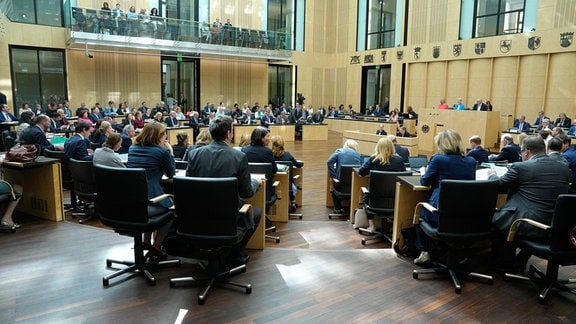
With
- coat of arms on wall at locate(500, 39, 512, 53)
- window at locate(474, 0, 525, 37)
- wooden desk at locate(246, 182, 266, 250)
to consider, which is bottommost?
wooden desk at locate(246, 182, 266, 250)

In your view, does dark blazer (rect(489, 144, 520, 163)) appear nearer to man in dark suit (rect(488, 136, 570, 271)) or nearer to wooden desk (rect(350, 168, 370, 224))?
wooden desk (rect(350, 168, 370, 224))

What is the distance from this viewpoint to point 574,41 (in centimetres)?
1330

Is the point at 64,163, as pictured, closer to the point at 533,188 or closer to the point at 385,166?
the point at 385,166

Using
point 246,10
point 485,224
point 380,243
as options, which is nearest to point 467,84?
point 246,10

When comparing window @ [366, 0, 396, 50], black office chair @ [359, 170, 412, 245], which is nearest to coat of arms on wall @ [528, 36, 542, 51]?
window @ [366, 0, 396, 50]

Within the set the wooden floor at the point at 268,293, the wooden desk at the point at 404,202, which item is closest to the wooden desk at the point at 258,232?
the wooden floor at the point at 268,293

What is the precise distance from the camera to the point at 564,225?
3.15m

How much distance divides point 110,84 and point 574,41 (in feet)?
54.4

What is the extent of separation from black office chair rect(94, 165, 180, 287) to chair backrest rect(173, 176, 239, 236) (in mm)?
328

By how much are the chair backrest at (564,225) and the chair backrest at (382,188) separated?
1.82 m

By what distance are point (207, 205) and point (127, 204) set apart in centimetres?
71

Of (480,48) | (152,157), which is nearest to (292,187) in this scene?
(152,157)

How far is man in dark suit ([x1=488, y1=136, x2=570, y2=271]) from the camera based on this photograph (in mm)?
3473

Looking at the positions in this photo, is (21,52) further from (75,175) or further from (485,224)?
(485,224)
